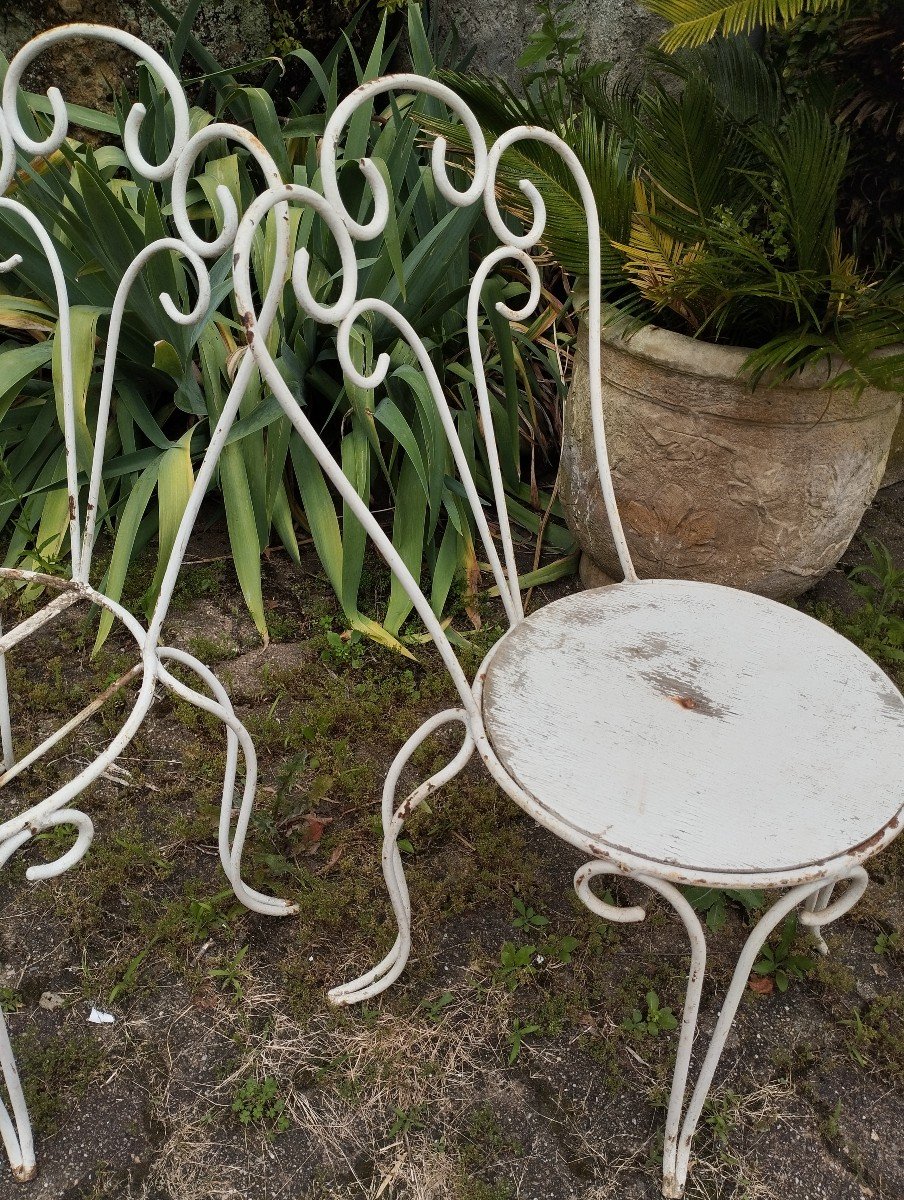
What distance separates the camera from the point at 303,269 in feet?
3.21

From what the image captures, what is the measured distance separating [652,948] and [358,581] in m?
1.04

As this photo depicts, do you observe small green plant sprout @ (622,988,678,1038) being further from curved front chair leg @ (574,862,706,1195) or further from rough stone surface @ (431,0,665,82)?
rough stone surface @ (431,0,665,82)

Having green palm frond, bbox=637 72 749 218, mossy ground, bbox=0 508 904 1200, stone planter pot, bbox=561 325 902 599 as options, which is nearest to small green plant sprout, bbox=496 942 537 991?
mossy ground, bbox=0 508 904 1200

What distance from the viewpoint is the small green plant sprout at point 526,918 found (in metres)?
1.63

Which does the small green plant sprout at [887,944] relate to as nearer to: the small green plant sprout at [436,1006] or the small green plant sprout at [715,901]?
the small green plant sprout at [715,901]

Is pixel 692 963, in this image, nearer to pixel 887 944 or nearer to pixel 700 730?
pixel 700 730

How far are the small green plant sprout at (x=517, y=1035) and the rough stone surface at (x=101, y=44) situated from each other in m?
2.78

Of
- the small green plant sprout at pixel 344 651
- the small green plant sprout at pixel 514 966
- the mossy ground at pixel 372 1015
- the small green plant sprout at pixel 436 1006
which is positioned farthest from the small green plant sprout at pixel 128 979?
the small green plant sprout at pixel 344 651

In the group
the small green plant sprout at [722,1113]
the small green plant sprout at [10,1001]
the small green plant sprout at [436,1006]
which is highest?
the small green plant sprout at [10,1001]

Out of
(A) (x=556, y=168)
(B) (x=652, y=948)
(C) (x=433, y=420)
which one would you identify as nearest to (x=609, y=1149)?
(B) (x=652, y=948)

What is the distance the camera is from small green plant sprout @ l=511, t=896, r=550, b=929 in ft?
5.35

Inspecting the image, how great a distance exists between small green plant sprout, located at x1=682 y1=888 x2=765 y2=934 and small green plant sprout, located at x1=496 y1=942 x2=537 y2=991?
0.29 meters

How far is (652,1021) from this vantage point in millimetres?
1490

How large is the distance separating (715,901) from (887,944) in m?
0.32
